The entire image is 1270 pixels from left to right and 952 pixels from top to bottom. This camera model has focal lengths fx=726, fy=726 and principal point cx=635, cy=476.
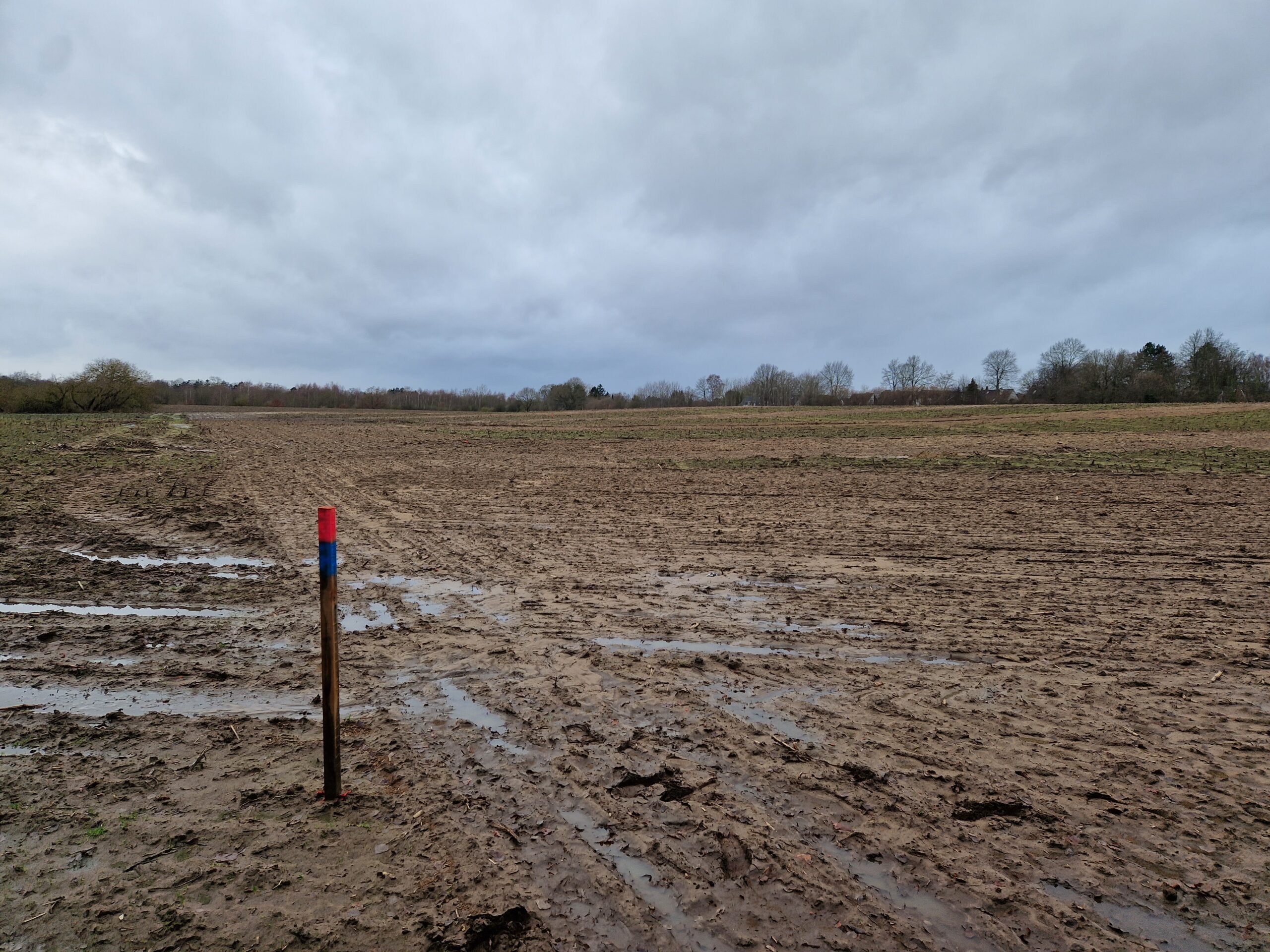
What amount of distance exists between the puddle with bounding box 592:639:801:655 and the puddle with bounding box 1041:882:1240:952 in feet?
9.38

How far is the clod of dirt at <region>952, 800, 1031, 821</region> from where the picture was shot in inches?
136

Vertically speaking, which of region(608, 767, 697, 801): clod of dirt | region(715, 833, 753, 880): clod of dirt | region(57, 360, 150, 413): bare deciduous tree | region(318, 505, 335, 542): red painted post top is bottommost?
region(715, 833, 753, 880): clod of dirt

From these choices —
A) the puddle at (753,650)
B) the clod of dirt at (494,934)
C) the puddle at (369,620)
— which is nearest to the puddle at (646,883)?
the clod of dirt at (494,934)

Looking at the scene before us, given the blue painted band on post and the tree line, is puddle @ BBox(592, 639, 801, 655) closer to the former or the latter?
the blue painted band on post

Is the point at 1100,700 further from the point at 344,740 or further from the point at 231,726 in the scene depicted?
the point at 231,726

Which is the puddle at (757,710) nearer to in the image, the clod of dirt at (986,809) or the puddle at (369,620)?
the clod of dirt at (986,809)

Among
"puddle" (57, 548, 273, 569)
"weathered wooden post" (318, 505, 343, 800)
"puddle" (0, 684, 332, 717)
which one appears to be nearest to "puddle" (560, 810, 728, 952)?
"weathered wooden post" (318, 505, 343, 800)

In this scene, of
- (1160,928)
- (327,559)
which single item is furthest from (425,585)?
(1160,928)

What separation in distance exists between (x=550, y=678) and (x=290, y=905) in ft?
7.95

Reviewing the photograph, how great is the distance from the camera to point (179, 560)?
8594mm

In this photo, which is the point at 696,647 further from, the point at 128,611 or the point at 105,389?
the point at 105,389

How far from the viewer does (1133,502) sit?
12.7m

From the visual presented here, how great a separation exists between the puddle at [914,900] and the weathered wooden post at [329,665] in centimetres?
233

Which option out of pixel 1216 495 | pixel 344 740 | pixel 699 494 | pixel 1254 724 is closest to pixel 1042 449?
pixel 1216 495
